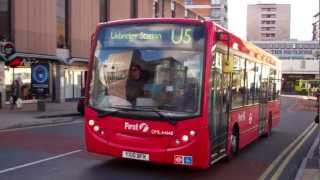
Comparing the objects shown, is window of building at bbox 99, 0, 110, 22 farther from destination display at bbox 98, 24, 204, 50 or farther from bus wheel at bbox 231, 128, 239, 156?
destination display at bbox 98, 24, 204, 50

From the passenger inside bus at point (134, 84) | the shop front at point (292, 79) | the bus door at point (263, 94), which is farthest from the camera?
the shop front at point (292, 79)

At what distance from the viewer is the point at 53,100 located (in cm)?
4050

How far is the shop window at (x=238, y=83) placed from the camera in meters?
12.8

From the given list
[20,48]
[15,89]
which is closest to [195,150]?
[15,89]

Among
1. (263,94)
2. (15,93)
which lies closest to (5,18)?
(15,93)

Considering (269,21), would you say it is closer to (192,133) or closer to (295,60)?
(295,60)

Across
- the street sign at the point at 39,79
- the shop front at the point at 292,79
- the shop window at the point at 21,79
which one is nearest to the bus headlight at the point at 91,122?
the street sign at the point at 39,79

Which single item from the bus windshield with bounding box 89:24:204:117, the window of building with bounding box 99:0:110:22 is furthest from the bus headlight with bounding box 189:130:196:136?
the window of building with bounding box 99:0:110:22

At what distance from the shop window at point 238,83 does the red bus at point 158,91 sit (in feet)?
3.36

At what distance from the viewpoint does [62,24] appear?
40750mm

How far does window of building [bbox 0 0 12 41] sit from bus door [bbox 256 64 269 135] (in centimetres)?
1971

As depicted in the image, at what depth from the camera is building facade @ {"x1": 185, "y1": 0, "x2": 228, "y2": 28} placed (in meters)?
146

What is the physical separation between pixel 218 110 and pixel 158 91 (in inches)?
52.7

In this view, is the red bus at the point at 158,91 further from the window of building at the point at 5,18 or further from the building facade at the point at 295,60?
the building facade at the point at 295,60
